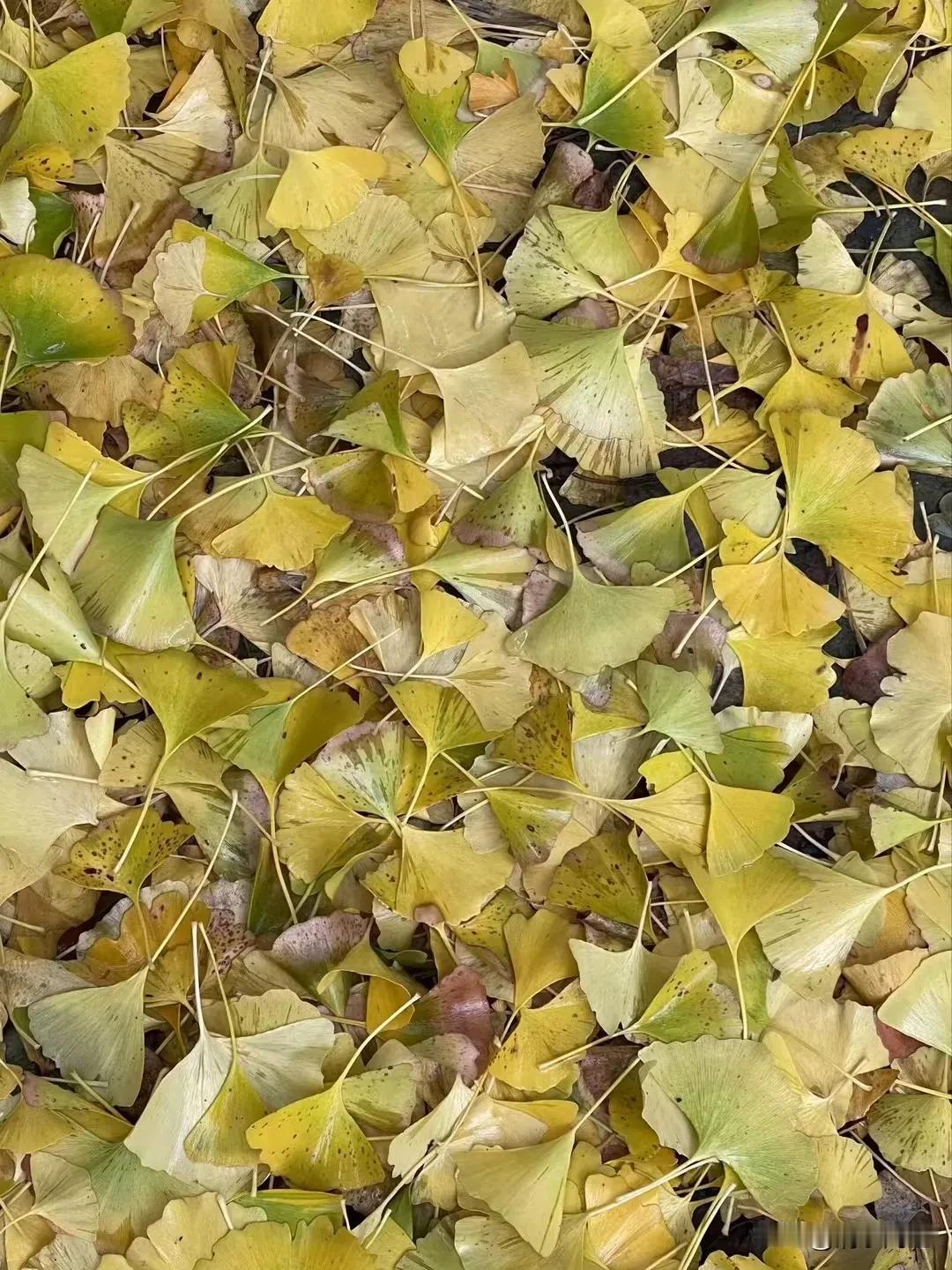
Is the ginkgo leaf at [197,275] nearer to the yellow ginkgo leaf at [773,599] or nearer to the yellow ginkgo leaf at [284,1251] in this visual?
the yellow ginkgo leaf at [773,599]

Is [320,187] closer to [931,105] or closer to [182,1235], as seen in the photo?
[931,105]

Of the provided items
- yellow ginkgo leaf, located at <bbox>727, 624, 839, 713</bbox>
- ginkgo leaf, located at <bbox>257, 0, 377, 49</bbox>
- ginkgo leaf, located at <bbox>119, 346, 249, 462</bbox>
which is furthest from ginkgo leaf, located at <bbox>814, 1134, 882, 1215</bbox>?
ginkgo leaf, located at <bbox>257, 0, 377, 49</bbox>

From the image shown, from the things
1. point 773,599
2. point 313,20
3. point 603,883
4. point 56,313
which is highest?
point 313,20

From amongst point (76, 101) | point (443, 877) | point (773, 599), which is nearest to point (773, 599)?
point (773, 599)

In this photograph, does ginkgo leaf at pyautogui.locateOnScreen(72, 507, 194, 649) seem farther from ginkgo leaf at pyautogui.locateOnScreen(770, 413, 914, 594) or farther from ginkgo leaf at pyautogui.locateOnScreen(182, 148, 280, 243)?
ginkgo leaf at pyautogui.locateOnScreen(770, 413, 914, 594)

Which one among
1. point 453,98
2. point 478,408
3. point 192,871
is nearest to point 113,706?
point 192,871

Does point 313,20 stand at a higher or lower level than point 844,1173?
higher

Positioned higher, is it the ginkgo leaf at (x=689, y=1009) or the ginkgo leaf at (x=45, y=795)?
the ginkgo leaf at (x=45, y=795)

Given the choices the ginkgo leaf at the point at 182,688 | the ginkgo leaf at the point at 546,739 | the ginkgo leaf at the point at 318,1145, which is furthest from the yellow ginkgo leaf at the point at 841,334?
the ginkgo leaf at the point at 318,1145
